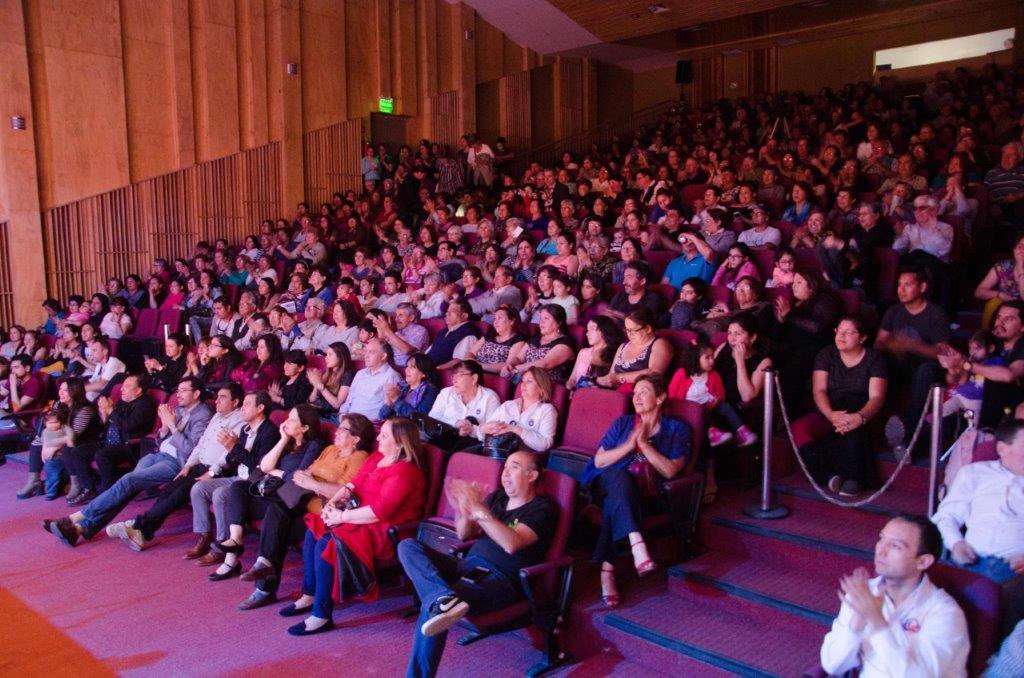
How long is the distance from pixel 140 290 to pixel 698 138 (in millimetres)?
7213

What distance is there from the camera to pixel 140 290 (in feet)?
32.9

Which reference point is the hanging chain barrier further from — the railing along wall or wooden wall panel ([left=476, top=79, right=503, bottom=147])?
wooden wall panel ([left=476, top=79, right=503, bottom=147])

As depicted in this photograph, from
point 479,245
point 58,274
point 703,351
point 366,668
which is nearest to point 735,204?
point 479,245

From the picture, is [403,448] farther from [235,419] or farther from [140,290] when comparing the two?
[140,290]

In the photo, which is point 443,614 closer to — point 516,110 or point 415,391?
point 415,391

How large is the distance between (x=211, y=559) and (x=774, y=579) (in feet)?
10.0

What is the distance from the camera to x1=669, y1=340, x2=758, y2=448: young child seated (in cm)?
427

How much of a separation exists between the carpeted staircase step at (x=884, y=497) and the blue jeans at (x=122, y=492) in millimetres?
3749

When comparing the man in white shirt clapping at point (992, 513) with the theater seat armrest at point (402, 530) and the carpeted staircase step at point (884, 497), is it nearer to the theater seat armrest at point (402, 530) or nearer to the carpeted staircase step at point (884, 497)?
the carpeted staircase step at point (884, 497)

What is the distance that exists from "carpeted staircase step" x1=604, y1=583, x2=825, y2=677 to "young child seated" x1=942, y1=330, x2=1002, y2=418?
4.20ft

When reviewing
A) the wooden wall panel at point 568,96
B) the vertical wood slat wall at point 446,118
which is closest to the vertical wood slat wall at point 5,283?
the vertical wood slat wall at point 446,118

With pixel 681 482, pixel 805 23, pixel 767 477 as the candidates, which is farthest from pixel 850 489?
pixel 805 23

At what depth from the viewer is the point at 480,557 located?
137 inches

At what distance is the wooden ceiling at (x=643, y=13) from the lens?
10.7 m
